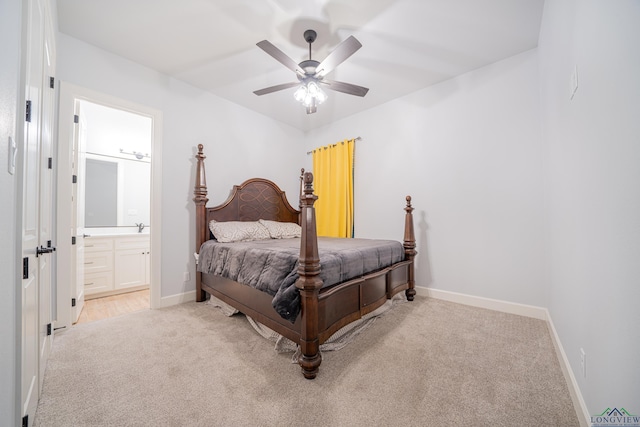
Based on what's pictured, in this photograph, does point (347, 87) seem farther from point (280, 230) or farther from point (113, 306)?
point (113, 306)

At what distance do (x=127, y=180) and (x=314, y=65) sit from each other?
153 inches

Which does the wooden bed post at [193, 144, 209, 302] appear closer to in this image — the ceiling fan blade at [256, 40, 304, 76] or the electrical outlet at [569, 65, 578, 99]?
the ceiling fan blade at [256, 40, 304, 76]

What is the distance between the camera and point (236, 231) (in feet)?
10.2

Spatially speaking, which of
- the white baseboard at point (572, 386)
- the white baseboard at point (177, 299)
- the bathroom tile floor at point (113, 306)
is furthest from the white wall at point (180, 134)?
the white baseboard at point (572, 386)

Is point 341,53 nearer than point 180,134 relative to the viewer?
Yes

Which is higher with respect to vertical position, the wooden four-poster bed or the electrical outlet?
the electrical outlet

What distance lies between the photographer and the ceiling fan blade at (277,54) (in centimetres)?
186

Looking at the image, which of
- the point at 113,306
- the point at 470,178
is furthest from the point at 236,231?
the point at 470,178

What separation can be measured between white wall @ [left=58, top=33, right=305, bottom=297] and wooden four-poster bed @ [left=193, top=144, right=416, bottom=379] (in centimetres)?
18

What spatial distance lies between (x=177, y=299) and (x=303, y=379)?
219 cm

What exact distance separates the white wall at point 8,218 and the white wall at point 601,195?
2042 mm

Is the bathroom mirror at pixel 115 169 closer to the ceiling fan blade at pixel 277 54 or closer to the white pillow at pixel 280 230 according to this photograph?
the white pillow at pixel 280 230

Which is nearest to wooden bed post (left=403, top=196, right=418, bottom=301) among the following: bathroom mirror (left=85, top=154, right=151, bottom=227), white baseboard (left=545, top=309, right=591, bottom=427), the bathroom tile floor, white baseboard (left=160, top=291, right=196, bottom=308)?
white baseboard (left=545, top=309, right=591, bottom=427)

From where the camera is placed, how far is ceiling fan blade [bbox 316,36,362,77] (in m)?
1.82
